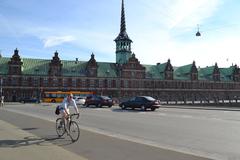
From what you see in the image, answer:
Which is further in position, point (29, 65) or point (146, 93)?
point (146, 93)

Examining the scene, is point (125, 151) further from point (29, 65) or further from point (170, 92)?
point (170, 92)

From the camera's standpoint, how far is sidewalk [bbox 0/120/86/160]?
8.79m

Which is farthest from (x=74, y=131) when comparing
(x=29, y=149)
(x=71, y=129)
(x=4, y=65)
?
(x=4, y=65)

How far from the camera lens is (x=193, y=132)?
14680 mm

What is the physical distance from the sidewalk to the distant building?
5694 cm

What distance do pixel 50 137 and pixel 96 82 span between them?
74489 millimetres

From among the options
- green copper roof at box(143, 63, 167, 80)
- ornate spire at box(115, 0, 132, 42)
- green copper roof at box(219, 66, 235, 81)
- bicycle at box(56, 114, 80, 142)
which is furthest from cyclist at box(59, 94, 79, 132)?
green copper roof at box(219, 66, 235, 81)

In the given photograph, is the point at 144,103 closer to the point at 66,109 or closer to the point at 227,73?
the point at 66,109

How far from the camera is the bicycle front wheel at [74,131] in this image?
12.0m

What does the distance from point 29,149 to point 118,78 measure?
263 ft

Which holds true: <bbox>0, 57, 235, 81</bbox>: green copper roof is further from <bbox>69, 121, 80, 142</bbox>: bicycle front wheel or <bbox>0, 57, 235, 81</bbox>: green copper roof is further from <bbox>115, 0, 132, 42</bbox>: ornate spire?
<bbox>69, 121, 80, 142</bbox>: bicycle front wheel

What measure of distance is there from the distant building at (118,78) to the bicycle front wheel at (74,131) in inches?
2208

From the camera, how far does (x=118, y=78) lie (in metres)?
90.0

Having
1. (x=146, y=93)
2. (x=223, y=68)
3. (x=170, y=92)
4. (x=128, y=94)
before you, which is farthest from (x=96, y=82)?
(x=223, y=68)
